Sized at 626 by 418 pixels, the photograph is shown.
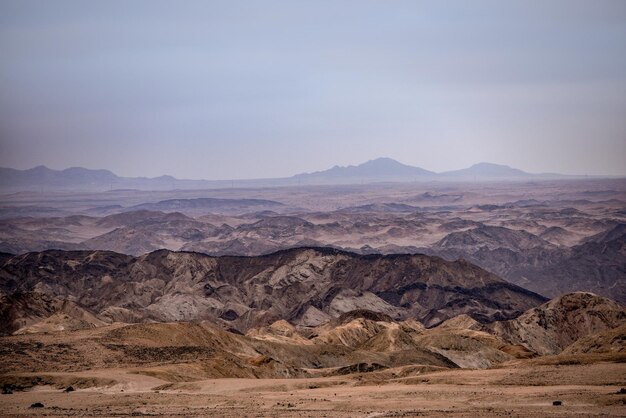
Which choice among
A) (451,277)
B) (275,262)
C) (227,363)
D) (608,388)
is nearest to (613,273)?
(451,277)

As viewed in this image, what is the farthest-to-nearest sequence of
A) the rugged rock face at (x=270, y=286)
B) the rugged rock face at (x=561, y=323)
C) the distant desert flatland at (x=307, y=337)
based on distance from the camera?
the rugged rock face at (x=270, y=286), the rugged rock face at (x=561, y=323), the distant desert flatland at (x=307, y=337)

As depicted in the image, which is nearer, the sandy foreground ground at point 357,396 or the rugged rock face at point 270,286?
the sandy foreground ground at point 357,396

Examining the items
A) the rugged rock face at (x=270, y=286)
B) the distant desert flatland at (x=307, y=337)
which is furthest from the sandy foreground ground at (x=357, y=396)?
the rugged rock face at (x=270, y=286)

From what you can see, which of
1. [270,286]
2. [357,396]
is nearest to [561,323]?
[270,286]

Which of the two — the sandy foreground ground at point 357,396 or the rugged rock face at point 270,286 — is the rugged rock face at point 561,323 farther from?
the sandy foreground ground at point 357,396

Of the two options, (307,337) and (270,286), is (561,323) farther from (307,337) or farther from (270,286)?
(270,286)

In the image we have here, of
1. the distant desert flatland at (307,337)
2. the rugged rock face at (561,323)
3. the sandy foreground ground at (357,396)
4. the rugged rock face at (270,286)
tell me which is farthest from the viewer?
the rugged rock face at (270,286)
